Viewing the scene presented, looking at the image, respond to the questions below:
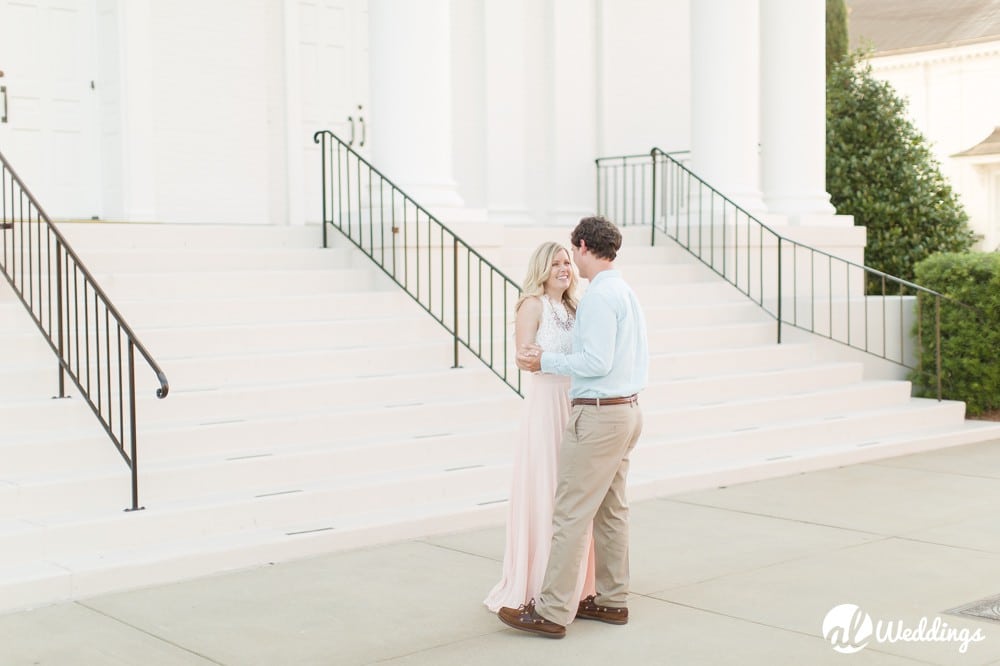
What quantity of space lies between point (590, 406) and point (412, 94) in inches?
248

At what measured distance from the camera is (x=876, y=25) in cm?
3700

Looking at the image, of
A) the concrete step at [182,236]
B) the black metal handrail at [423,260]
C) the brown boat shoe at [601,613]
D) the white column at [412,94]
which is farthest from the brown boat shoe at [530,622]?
the white column at [412,94]

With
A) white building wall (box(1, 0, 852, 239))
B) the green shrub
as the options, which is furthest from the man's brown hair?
the green shrub

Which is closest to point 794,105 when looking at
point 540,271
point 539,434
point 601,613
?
point 540,271

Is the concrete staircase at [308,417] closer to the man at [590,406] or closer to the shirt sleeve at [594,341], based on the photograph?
the man at [590,406]

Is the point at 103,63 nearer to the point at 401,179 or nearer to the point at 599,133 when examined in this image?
the point at 401,179

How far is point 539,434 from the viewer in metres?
5.89

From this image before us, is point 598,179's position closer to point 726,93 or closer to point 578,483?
point 726,93

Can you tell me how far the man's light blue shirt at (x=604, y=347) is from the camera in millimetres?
5531

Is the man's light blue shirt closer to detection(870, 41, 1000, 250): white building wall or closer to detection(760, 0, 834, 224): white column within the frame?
detection(760, 0, 834, 224): white column

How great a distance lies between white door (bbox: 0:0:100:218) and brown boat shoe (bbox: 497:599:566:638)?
25.0 ft

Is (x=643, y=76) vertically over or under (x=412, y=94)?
over

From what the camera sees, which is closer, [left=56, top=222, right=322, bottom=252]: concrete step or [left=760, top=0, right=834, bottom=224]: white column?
[left=56, top=222, right=322, bottom=252]: concrete step

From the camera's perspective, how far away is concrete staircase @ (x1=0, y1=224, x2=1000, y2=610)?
6980 mm
